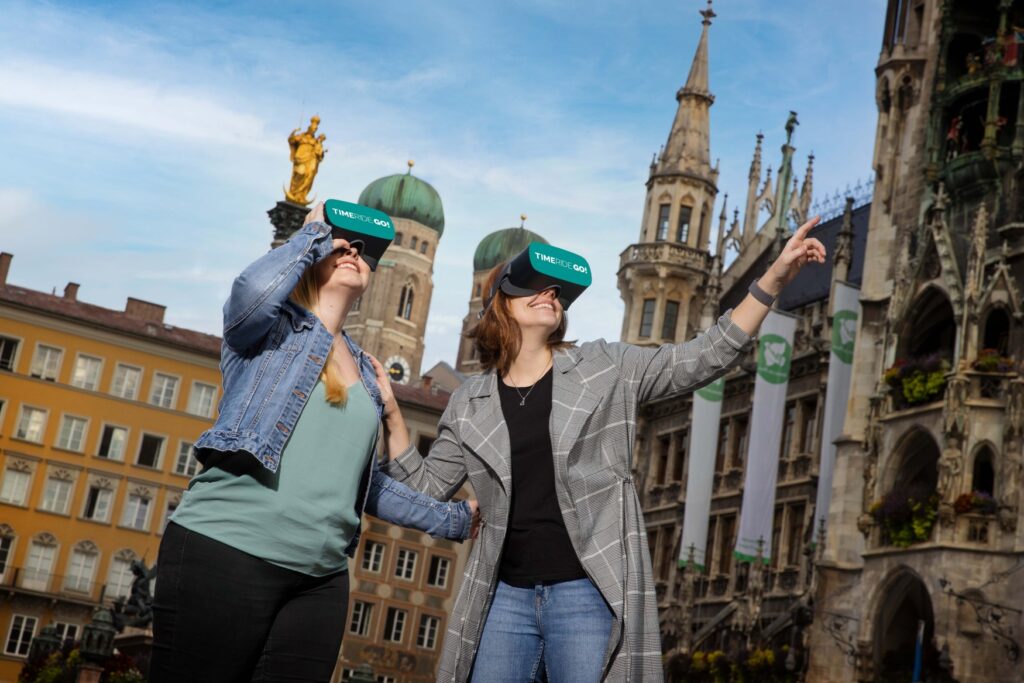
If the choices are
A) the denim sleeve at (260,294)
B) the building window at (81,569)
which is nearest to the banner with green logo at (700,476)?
the building window at (81,569)

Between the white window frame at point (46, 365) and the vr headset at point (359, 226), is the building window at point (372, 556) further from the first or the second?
the vr headset at point (359, 226)

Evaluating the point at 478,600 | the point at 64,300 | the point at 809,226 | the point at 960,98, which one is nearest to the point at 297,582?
the point at 478,600

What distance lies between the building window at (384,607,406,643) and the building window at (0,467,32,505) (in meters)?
14.8

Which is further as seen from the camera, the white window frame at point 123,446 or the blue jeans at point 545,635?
the white window frame at point 123,446

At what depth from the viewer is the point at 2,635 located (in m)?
54.7

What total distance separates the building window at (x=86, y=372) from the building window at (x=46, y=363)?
0.69m

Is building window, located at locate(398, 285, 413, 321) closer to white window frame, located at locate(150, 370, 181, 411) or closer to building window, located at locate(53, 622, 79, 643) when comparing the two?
white window frame, located at locate(150, 370, 181, 411)

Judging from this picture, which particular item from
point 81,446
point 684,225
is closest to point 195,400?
point 81,446

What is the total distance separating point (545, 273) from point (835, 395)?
2861 cm

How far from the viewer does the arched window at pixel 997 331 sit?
29.0 metres

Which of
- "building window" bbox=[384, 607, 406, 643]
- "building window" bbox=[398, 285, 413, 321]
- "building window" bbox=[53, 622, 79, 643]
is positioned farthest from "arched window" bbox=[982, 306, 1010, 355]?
"building window" bbox=[398, 285, 413, 321]

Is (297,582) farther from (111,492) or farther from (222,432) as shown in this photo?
(111,492)

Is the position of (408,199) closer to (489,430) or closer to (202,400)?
(202,400)

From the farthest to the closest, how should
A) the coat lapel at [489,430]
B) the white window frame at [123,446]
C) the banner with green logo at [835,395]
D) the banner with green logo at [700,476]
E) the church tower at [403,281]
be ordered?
the church tower at [403,281] → the white window frame at [123,446] → the banner with green logo at [700,476] → the banner with green logo at [835,395] → the coat lapel at [489,430]
